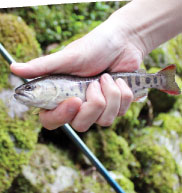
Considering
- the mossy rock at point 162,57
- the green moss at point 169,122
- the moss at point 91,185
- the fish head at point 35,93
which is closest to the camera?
the fish head at point 35,93

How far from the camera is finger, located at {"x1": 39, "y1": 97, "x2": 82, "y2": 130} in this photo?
2.14 ft

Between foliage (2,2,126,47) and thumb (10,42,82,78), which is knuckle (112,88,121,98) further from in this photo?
foliage (2,2,126,47)

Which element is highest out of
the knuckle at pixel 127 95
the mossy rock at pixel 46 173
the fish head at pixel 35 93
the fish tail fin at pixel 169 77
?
the fish head at pixel 35 93

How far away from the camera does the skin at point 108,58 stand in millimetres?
673

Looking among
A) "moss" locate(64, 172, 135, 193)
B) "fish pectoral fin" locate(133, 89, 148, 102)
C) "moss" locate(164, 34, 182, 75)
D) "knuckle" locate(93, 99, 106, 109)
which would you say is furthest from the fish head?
"moss" locate(164, 34, 182, 75)

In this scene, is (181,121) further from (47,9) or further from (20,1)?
(20,1)

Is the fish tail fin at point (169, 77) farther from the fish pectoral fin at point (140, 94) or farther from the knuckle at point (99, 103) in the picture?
the knuckle at point (99, 103)

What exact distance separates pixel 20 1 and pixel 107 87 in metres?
0.48

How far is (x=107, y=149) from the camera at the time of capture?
5.16 ft

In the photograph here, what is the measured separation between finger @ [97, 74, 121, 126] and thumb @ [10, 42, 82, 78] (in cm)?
8

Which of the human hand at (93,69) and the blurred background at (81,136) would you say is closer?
the human hand at (93,69)

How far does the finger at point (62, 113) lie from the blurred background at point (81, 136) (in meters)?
0.19

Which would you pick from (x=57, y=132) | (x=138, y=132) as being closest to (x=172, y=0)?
(x=57, y=132)

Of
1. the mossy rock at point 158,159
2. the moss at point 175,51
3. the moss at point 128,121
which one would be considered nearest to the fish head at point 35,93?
the moss at point 128,121
